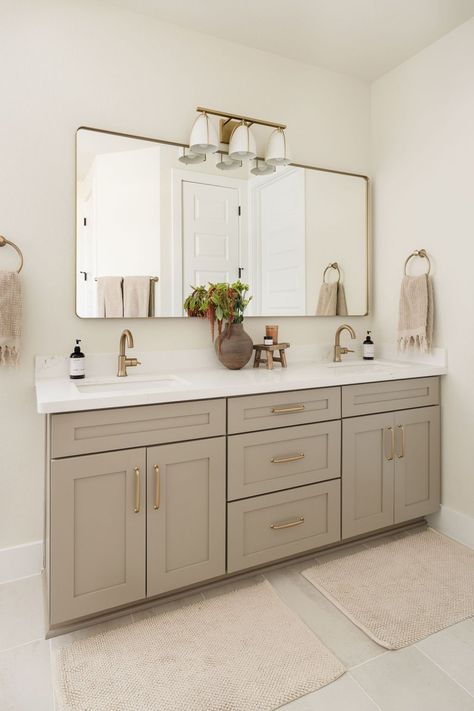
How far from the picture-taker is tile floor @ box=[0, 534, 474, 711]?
1399mm

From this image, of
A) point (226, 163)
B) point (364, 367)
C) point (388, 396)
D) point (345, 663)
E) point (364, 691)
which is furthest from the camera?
point (364, 367)

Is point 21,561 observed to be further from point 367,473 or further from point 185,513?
point 367,473

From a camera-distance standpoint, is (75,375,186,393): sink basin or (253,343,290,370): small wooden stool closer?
(75,375,186,393): sink basin

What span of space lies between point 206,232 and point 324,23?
1.20 metres

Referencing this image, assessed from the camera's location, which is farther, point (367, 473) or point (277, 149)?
point (277, 149)

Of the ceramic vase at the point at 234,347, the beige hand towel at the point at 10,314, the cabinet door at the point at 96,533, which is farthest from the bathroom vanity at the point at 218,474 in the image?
the beige hand towel at the point at 10,314

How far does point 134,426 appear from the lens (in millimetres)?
1711

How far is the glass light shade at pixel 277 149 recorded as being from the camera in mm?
2447

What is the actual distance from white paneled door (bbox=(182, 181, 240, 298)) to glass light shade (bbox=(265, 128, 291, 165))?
0.26 m

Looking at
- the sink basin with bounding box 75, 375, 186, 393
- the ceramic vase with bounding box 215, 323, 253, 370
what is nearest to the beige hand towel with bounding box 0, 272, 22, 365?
the sink basin with bounding box 75, 375, 186, 393

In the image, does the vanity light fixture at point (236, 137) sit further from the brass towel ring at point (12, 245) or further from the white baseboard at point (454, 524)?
the white baseboard at point (454, 524)

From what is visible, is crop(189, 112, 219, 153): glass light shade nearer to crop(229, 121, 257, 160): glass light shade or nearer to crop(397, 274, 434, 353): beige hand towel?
crop(229, 121, 257, 160): glass light shade

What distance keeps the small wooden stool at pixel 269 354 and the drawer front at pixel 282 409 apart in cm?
41

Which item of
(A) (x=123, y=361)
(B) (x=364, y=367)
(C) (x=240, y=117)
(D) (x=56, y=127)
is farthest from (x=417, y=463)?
(D) (x=56, y=127)
